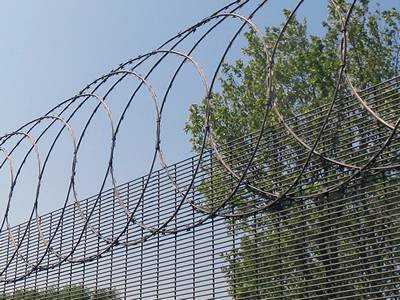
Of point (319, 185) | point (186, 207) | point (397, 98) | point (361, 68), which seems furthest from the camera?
point (361, 68)

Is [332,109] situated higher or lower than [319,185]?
higher

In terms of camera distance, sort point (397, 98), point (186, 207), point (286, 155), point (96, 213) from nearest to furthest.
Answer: point (397, 98)
point (286, 155)
point (186, 207)
point (96, 213)

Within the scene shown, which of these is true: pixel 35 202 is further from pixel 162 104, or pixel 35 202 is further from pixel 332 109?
pixel 332 109

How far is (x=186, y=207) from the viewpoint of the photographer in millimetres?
9719

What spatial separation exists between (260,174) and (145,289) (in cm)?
245

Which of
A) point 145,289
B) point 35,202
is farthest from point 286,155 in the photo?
point 35,202

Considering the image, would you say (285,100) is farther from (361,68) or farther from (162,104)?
(162,104)

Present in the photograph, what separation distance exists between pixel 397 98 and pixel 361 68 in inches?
375

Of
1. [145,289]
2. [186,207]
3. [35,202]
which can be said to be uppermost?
[35,202]

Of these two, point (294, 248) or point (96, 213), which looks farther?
point (96, 213)

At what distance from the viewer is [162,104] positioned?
383 inches

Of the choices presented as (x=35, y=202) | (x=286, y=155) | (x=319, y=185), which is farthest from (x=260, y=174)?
(x=35, y=202)

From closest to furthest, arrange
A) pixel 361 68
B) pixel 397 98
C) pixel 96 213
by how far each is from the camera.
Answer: pixel 397 98 < pixel 96 213 < pixel 361 68

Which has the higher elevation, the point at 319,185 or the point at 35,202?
the point at 35,202
